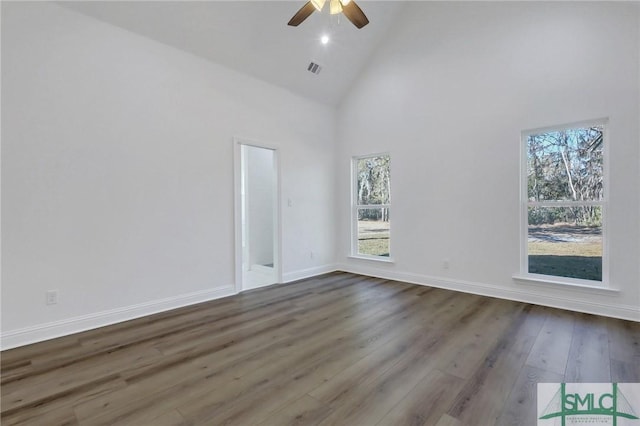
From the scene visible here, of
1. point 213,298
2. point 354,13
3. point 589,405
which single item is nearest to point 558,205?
point 589,405

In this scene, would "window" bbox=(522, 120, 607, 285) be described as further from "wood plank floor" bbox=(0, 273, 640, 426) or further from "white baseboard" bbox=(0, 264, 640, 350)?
"wood plank floor" bbox=(0, 273, 640, 426)

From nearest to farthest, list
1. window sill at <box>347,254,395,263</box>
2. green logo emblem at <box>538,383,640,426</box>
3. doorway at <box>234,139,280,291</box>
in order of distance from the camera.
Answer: green logo emblem at <box>538,383,640,426</box>, window sill at <box>347,254,395,263</box>, doorway at <box>234,139,280,291</box>

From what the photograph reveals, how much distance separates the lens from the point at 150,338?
265 cm

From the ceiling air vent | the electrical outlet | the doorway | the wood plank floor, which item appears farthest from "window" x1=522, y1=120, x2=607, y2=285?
the electrical outlet

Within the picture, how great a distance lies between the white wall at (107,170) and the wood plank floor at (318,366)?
0.44 m

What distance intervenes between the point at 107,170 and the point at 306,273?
3182mm

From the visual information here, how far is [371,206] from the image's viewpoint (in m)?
5.13

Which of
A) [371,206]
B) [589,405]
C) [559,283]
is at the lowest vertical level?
[589,405]

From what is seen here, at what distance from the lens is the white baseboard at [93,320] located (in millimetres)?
2523

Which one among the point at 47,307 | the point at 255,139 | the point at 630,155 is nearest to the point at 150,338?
the point at 47,307

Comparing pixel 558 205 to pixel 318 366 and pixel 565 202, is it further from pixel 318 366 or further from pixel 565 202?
pixel 318 366

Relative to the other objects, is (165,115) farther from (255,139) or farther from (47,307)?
(47,307)

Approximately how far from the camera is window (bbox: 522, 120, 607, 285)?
3.20 m

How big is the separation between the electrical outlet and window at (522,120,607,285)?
16.9 feet
